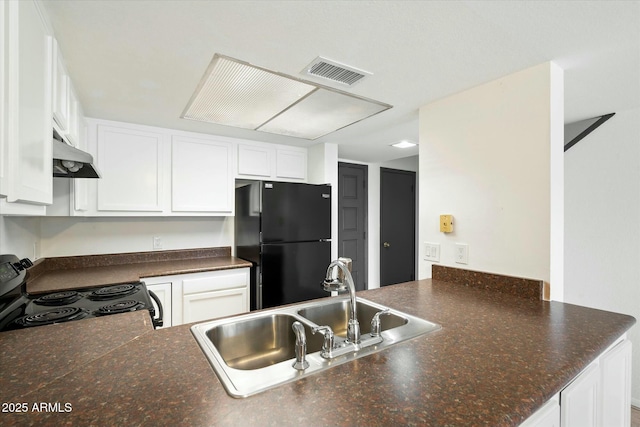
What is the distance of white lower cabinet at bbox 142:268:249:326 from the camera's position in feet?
7.88

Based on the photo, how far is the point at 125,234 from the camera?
2.72 meters

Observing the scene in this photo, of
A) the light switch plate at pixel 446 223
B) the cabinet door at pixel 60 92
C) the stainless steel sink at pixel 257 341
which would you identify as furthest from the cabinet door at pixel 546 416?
the cabinet door at pixel 60 92

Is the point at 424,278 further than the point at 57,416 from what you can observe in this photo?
Yes

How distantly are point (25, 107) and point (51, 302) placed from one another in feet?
4.09

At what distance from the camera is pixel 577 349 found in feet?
3.13

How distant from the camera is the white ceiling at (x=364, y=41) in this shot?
1116 mm

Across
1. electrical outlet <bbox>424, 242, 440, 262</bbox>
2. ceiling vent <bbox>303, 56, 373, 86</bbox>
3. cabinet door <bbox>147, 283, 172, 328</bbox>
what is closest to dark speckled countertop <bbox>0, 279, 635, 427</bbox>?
electrical outlet <bbox>424, 242, 440, 262</bbox>

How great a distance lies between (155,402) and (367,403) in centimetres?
48

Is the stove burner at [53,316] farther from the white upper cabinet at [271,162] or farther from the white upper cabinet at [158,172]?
the white upper cabinet at [271,162]

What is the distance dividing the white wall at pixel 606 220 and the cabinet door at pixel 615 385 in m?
1.37

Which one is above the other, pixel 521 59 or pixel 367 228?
pixel 521 59

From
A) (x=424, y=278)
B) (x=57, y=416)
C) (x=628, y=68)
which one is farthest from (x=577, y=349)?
(x=628, y=68)

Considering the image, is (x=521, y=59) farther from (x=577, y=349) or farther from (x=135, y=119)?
(x=135, y=119)

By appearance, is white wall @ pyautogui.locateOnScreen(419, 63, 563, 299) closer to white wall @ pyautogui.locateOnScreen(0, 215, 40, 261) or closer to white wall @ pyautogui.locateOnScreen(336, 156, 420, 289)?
white wall @ pyautogui.locateOnScreen(336, 156, 420, 289)
